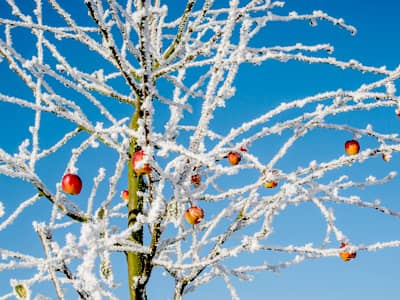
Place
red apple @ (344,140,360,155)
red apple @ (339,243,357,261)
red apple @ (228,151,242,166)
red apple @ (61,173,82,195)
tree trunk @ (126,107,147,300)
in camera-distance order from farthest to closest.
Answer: red apple @ (344,140,360,155) → tree trunk @ (126,107,147,300) → red apple @ (228,151,242,166) → red apple @ (61,173,82,195) → red apple @ (339,243,357,261)

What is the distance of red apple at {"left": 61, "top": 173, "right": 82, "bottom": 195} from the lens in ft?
9.21

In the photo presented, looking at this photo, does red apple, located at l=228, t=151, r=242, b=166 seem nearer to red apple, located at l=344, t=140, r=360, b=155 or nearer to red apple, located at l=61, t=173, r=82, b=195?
red apple, located at l=344, t=140, r=360, b=155

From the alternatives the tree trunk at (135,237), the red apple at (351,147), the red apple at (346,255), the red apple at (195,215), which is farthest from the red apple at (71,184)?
the red apple at (351,147)

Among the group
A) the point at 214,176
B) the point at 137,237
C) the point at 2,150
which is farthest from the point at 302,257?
the point at 2,150

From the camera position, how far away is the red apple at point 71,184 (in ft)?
9.21

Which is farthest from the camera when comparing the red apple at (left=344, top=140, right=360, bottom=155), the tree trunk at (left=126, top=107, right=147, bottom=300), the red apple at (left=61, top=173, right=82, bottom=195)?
the red apple at (left=344, top=140, right=360, bottom=155)

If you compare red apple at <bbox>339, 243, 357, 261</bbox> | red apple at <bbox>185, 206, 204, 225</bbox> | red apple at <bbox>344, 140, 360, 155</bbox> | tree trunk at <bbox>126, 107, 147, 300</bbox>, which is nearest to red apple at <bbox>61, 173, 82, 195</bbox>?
tree trunk at <bbox>126, 107, 147, 300</bbox>

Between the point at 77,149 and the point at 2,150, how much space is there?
1.74ft

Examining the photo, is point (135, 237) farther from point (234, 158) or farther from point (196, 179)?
point (234, 158)

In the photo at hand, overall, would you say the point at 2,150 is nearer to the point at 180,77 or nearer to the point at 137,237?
the point at 137,237

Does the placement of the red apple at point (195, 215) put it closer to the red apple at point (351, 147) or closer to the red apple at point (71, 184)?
the red apple at point (71, 184)

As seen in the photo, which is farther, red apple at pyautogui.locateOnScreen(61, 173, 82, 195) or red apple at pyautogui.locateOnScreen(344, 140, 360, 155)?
red apple at pyautogui.locateOnScreen(344, 140, 360, 155)

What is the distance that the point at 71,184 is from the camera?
9.21ft

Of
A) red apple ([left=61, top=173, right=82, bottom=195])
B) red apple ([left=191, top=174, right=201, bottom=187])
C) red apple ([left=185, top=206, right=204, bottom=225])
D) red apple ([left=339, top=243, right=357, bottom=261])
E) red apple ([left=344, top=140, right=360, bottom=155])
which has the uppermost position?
red apple ([left=344, top=140, right=360, bottom=155])
